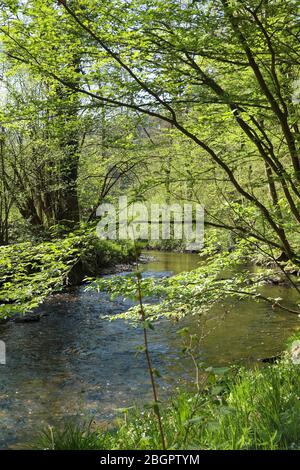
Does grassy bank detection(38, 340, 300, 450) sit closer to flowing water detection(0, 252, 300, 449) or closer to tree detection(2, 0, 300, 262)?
flowing water detection(0, 252, 300, 449)

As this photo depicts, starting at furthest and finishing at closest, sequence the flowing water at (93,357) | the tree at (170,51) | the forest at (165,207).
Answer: the flowing water at (93,357)
the tree at (170,51)
the forest at (165,207)

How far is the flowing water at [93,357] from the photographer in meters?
6.48

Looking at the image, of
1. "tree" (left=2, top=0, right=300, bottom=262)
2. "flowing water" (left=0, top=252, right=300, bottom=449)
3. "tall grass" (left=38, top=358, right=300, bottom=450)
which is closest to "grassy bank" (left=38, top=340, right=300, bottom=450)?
"tall grass" (left=38, top=358, right=300, bottom=450)

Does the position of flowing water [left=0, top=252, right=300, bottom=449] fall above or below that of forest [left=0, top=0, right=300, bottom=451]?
below

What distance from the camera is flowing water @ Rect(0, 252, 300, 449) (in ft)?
21.3

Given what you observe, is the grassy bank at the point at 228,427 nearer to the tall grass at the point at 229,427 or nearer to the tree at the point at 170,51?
the tall grass at the point at 229,427

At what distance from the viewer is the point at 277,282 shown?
1616 centimetres

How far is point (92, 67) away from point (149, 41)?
34.0 inches

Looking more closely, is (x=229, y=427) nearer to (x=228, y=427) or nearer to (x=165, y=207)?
(x=228, y=427)

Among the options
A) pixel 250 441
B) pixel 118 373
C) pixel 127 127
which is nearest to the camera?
pixel 250 441

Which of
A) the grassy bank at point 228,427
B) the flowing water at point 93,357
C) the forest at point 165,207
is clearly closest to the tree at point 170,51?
the forest at point 165,207

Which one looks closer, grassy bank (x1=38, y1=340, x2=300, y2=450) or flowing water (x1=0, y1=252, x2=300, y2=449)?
grassy bank (x1=38, y1=340, x2=300, y2=450)

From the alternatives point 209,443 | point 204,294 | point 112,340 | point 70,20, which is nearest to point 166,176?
point 204,294

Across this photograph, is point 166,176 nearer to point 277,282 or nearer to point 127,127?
point 127,127
